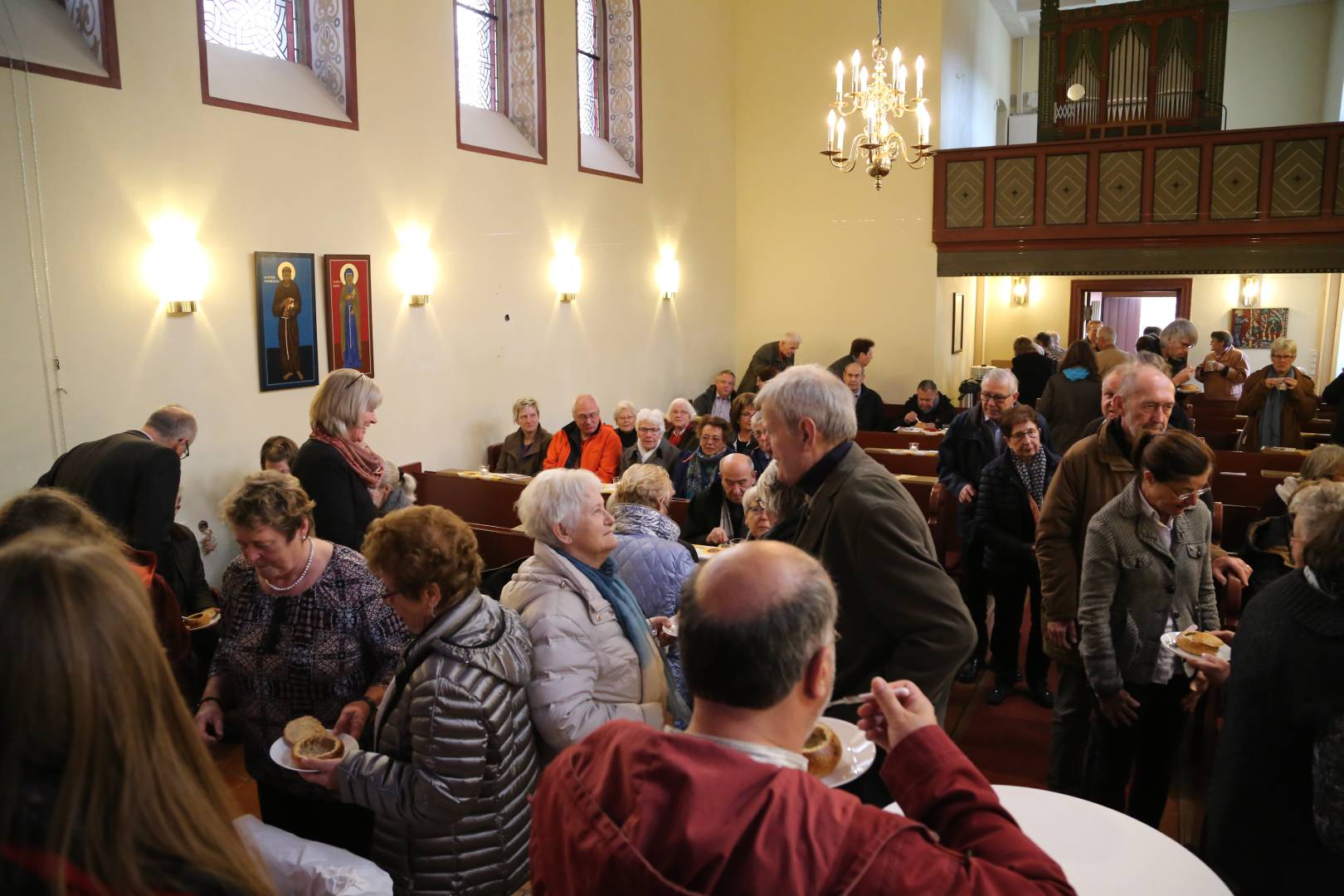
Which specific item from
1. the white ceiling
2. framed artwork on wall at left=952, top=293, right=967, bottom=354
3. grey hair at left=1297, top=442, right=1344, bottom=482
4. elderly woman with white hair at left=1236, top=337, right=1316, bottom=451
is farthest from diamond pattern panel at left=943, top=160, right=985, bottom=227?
grey hair at left=1297, top=442, right=1344, bottom=482

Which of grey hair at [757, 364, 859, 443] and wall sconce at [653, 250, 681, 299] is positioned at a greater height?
wall sconce at [653, 250, 681, 299]

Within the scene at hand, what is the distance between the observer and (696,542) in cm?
499

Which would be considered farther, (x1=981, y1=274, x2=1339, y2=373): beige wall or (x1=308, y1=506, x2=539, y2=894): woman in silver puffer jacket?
(x1=981, y1=274, x2=1339, y2=373): beige wall

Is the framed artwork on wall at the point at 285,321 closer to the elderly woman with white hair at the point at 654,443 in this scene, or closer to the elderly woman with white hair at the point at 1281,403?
the elderly woman with white hair at the point at 654,443

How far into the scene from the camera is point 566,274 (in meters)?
9.43

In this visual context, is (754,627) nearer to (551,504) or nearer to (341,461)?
(551,504)

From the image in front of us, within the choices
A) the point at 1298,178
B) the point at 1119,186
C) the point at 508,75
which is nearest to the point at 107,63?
the point at 508,75

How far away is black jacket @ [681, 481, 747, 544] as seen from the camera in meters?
4.89

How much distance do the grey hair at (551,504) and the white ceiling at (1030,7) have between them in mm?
13568

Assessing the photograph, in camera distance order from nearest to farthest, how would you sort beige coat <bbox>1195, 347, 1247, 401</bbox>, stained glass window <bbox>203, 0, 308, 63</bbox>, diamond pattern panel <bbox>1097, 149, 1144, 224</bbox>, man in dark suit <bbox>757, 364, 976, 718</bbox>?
1. man in dark suit <bbox>757, 364, 976, 718</bbox>
2. stained glass window <bbox>203, 0, 308, 63</bbox>
3. beige coat <bbox>1195, 347, 1247, 401</bbox>
4. diamond pattern panel <bbox>1097, 149, 1144, 224</bbox>

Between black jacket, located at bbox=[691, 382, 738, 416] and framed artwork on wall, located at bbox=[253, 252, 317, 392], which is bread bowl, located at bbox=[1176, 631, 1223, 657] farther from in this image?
black jacket, located at bbox=[691, 382, 738, 416]

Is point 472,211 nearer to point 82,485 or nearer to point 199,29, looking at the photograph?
point 199,29

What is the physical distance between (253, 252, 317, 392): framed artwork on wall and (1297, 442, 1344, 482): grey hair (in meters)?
5.91

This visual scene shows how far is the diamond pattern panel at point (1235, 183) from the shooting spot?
398 inches
